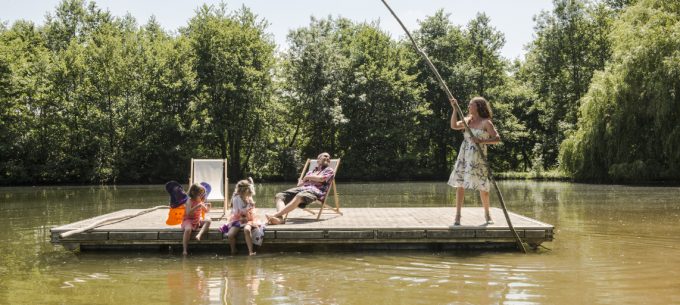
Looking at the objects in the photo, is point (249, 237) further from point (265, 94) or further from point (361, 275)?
point (265, 94)

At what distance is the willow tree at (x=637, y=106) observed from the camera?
90.3ft

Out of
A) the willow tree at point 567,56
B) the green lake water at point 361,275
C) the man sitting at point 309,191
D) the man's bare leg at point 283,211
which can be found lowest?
the green lake water at point 361,275

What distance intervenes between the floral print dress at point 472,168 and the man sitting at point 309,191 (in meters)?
2.26

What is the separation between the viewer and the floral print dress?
9.46 meters

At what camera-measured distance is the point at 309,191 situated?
10562mm

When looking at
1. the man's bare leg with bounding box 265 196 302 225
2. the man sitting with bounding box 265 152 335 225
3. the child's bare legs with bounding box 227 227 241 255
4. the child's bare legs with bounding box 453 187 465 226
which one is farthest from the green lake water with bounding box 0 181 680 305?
the man sitting with bounding box 265 152 335 225

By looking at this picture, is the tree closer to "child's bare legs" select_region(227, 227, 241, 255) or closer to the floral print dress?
"child's bare legs" select_region(227, 227, 241, 255)

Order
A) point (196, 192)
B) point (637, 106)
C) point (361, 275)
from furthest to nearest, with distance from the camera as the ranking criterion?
1. point (637, 106)
2. point (196, 192)
3. point (361, 275)

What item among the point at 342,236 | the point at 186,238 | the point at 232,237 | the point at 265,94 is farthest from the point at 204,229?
the point at 265,94

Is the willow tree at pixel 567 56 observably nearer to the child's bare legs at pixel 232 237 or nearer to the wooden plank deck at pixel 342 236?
the wooden plank deck at pixel 342 236

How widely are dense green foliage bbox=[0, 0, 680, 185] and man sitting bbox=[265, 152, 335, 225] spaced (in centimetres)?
2401

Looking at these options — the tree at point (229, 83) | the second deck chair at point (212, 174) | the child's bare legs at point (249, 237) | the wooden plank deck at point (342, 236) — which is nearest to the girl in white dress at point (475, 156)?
the wooden plank deck at point (342, 236)

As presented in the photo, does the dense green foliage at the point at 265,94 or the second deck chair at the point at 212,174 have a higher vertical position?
the dense green foliage at the point at 265,94

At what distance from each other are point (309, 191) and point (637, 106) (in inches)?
902
